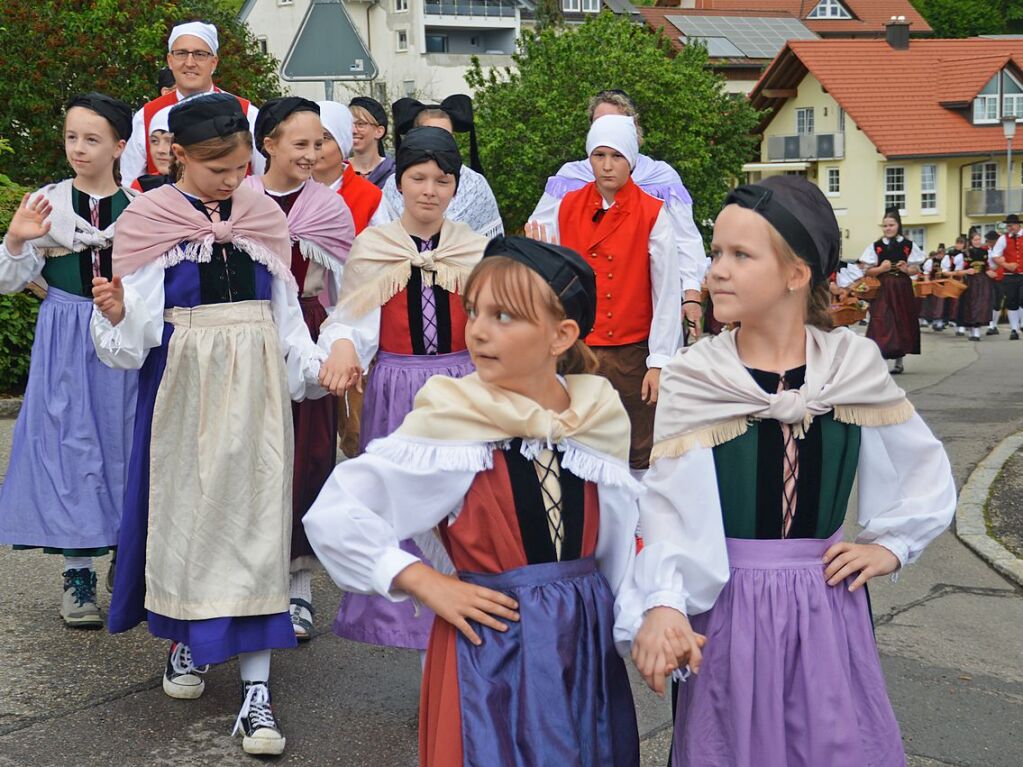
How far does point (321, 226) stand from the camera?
525 cm

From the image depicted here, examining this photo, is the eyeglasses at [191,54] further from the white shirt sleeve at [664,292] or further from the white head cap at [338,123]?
the white shirt sleeve at [664,292]

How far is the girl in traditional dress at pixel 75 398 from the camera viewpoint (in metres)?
5.66

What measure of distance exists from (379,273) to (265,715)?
4.93ft

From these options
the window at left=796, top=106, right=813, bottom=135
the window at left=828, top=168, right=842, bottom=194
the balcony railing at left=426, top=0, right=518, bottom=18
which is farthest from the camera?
the balcony railing at left=426, top=0, right=518, bottom=18

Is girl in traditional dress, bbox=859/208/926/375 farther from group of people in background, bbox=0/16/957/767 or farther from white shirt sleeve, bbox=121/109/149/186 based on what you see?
white shirt sleeve, bbox=121/109/149/186

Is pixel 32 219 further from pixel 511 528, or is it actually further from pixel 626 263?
pixel 511 528

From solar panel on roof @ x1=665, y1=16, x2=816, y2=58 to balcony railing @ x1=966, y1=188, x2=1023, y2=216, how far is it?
21790mm

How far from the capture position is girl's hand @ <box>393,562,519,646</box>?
9.54ft

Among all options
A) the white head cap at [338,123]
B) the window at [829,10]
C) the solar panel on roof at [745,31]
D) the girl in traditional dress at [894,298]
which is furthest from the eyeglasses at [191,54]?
the window at [829,10]

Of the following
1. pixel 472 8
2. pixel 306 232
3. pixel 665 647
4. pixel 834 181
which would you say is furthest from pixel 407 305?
pixel 472 8

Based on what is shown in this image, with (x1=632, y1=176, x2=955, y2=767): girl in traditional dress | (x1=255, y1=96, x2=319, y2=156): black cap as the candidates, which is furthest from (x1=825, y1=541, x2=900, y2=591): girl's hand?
(x1=255, y1=96, x2=319, y2=156): black cap

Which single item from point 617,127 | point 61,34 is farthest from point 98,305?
point 61,34

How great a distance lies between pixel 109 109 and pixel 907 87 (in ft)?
169

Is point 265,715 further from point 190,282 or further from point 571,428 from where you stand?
point 571,428
